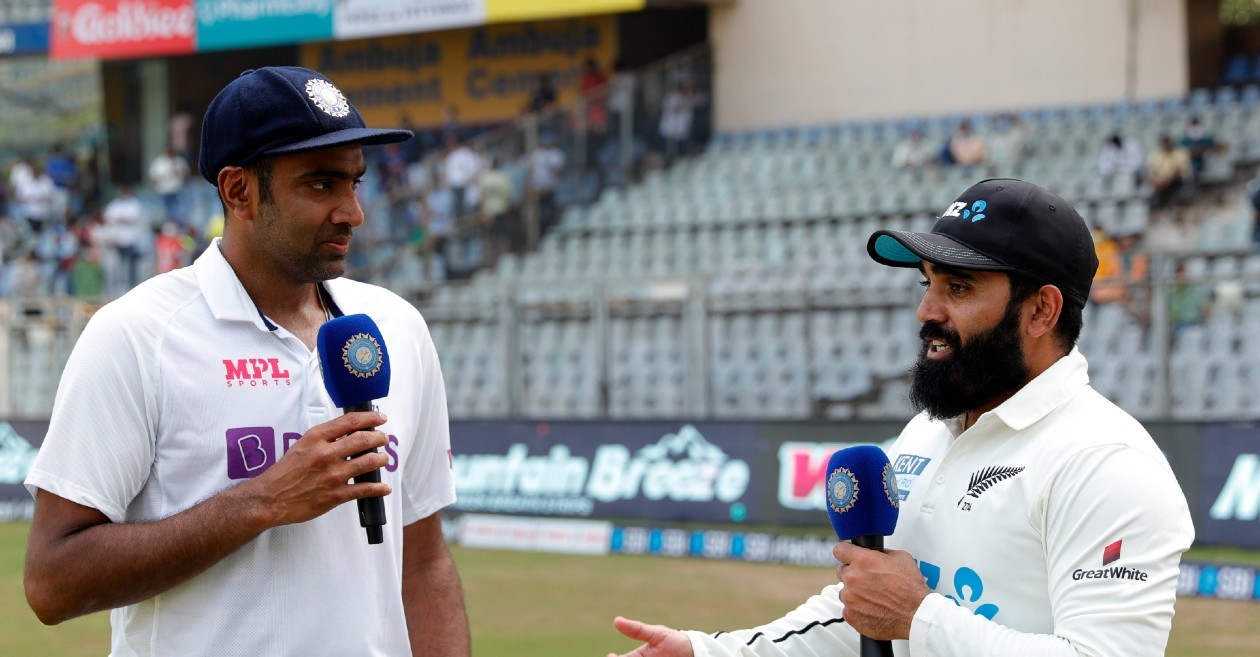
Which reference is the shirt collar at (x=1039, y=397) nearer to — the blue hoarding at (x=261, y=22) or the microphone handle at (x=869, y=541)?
the microphone handle at (x=869, y=541)

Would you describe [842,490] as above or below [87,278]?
above

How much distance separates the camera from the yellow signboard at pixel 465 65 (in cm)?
2614

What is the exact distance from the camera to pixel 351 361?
3.07m

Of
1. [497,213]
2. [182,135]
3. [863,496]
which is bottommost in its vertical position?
[863,496]

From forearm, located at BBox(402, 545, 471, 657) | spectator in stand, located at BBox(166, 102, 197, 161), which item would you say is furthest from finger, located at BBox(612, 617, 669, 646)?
spectator in stand, located at BBox(166, 102, 197, 161)

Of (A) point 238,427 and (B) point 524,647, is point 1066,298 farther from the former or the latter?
(B) point 524,647

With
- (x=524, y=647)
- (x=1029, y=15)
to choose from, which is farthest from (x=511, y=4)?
(x=524, y=647)

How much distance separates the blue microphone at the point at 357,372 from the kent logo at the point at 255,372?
0.13 m

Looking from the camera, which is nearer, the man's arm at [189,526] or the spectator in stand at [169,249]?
the man's arm at [189,526]

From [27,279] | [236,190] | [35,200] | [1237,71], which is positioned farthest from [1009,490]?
[35,200]

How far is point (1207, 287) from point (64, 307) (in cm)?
1172

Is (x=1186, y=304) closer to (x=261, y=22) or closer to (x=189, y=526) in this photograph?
(x=189, y=526)

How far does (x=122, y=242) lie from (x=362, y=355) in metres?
22.3

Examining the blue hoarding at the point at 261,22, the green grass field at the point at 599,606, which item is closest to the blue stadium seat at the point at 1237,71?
the green grass field at the point at 599,606
